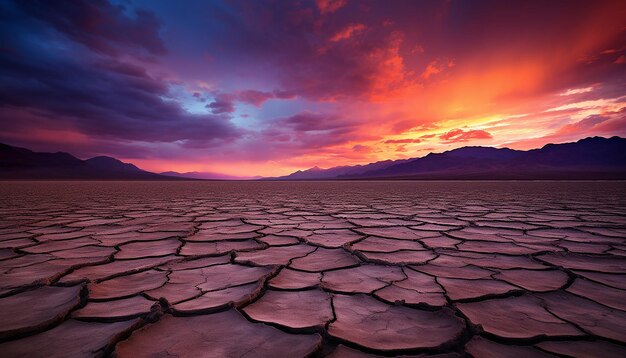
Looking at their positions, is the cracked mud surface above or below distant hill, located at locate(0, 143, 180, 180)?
below

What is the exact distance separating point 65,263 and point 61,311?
2.12ft

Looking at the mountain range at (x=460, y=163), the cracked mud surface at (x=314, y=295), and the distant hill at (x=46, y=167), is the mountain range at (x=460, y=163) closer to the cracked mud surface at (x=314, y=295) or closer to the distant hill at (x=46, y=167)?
the distant hill at (x=46, y=167)

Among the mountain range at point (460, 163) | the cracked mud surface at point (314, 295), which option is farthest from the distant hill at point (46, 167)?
the cracked mud surface at point (314, 295)

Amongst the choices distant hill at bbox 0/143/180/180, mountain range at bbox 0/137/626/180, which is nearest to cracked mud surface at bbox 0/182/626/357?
mountain range at bbox 0/137/626/180

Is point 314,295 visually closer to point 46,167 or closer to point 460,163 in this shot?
point 46,167

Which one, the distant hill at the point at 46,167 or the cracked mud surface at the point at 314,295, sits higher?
the distant hill at the point at 46,167

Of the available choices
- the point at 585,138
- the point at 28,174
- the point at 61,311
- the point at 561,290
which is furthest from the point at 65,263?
the point at 585,138

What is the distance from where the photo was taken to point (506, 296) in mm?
994

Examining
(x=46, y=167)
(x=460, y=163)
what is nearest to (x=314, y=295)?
(x=46, y=167)

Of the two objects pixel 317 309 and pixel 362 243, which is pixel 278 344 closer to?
pixel 317 309

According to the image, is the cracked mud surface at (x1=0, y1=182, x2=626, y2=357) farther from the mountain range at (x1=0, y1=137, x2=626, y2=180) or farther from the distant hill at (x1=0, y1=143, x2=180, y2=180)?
the distant hill at (x1=0, y1=143, x2=180, y2=180)

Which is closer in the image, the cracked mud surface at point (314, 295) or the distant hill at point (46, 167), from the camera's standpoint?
the cracked mud surface at point (314, 295)

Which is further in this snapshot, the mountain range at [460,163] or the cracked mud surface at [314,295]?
the mountain range at [460,163]

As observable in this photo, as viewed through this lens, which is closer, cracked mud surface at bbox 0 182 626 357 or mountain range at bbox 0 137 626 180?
cracked mud surface at bbox 0 182 626 357
